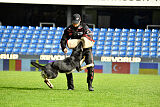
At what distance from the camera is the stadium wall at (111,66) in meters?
20.0

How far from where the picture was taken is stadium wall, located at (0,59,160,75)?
787 inches

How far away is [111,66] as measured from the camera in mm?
20312

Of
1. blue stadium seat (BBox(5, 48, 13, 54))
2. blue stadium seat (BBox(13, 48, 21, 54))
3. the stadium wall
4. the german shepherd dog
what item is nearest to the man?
the german shepherd dog

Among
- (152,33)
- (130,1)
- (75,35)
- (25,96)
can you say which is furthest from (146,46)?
(25,96)

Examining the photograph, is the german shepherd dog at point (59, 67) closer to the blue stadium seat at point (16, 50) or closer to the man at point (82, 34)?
the man at point (82, 34)

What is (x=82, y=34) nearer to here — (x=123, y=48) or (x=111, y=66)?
(x=111, y=66)

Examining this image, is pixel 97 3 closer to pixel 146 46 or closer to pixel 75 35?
pixel 146 46

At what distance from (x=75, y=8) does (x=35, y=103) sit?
18459mm

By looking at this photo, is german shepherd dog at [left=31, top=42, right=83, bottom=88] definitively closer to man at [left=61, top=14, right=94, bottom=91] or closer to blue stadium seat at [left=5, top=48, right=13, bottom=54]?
man at [left=61, top=14, right=94, bottom=91]

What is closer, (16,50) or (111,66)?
(111,66)

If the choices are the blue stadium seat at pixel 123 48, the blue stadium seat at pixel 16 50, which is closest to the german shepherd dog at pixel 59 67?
the blue stadium seat at pixel 16 50

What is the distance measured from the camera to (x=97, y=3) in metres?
23.7

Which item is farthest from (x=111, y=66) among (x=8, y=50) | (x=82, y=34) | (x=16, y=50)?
(x=82, y=34)

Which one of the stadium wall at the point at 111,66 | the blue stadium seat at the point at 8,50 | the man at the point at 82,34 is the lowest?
the stadium wall at the point at 111,66
